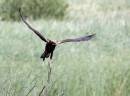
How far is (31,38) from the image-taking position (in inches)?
315

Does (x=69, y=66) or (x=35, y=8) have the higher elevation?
(x=35, y=8)

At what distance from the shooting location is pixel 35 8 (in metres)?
18.5

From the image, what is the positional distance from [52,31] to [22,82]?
4.04 m

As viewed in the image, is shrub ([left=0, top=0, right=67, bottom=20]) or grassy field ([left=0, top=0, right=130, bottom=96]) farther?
shrub ([left=0, top=0, right=67, bottom=20])

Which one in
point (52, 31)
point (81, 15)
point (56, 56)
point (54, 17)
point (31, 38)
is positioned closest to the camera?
point (56, 56)

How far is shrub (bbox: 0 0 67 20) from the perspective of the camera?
18.1 meters

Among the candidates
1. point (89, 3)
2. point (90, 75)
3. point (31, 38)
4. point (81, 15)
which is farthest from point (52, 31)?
point (89, 3)

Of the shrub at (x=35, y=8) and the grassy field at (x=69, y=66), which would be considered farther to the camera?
the shrub at (x=35, y=8)

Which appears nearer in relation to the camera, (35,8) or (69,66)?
(69,66)

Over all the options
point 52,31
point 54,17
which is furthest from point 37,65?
point 54,17

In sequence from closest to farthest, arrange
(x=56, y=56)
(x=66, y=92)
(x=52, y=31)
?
(x=66, y=92) < (x=56, y=56) < (x=52, y=31)

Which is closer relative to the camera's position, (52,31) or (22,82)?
(22,82)

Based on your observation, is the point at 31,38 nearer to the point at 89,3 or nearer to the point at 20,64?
the point at 20,64

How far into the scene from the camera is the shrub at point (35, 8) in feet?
59.5
